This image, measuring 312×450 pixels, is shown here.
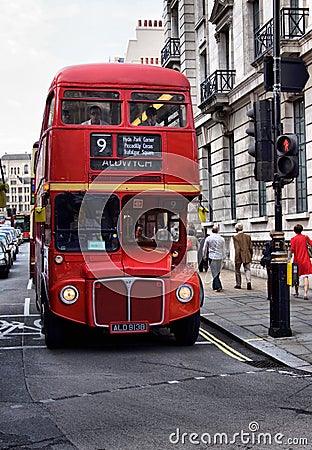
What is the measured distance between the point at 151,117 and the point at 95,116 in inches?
35.5

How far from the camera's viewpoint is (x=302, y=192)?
19.1 metres

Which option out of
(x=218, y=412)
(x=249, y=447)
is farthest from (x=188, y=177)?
(x=249, y=447)

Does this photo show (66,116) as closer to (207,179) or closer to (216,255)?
(216,255)

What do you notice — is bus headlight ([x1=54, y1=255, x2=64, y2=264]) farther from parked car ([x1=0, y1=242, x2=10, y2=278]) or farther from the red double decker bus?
parked car ([x1=0, y1=242, x2=10, y2=278])

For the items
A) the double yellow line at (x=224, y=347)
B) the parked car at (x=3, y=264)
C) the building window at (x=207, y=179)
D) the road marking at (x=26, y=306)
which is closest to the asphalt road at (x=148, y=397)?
the double yellow line at (x=224, y=347)

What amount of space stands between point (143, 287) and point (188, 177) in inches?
80.4

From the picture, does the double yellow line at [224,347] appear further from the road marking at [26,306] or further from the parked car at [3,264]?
the parked car at [3,264]

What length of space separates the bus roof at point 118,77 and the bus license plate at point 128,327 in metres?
3.82

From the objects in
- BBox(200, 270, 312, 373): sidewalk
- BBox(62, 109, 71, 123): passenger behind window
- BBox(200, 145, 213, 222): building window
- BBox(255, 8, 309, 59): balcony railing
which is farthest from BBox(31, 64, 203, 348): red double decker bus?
BBox(200, 145, 213, 222): building window

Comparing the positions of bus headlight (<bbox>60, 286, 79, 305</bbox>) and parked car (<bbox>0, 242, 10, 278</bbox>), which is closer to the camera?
bus headlight (<bbox>60, 286, 79, 305</bbox>)

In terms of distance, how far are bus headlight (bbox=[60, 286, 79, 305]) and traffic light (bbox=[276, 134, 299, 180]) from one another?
3.70 m

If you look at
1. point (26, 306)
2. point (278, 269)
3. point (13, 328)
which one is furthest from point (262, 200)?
point (278, 269)

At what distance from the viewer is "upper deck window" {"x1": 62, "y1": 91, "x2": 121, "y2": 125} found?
34.8 ft

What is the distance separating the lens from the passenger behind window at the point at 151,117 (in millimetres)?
10812
